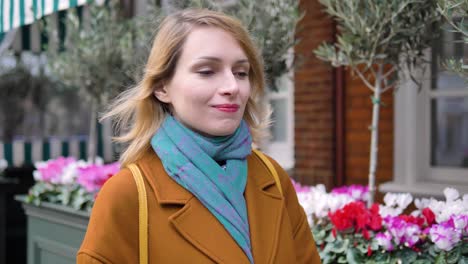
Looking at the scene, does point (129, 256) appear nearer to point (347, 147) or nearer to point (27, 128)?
point (347, 147)

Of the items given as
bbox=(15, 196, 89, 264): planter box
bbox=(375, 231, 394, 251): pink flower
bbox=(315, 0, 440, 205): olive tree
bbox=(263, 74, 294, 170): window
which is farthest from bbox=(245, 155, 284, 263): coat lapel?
bbox=(263, 74, 294, 170): window

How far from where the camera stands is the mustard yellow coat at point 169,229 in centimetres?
140

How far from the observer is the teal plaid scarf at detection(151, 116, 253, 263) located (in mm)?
1470

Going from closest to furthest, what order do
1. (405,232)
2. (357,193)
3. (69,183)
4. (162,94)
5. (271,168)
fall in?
(162,94), (271,168), (405,232), (357,193), (69,183)

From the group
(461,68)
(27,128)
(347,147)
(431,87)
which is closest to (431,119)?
(431,87)

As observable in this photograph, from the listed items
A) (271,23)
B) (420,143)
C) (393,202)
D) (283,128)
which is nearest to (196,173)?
(393,202)

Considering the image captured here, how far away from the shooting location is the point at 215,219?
4.82 ft

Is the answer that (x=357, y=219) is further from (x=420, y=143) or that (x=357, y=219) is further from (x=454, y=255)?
(x=420, y=143)

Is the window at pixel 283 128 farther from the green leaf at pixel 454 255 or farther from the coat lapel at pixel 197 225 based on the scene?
the coat lapel at pixel 197 225

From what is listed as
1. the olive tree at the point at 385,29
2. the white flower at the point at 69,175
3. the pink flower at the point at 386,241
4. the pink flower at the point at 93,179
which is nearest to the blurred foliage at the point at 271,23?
the olive tree at the point at 385,29

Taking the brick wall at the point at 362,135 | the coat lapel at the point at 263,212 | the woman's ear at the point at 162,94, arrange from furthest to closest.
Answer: the brick wall at the point at 362,135, the woman's ear at the point at 162,94, the coat lapel at the point at 263,212

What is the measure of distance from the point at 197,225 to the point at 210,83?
37 cm

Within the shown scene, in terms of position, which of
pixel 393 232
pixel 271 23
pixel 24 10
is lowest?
pixel 393 232

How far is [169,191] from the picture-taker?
1.48 meters
